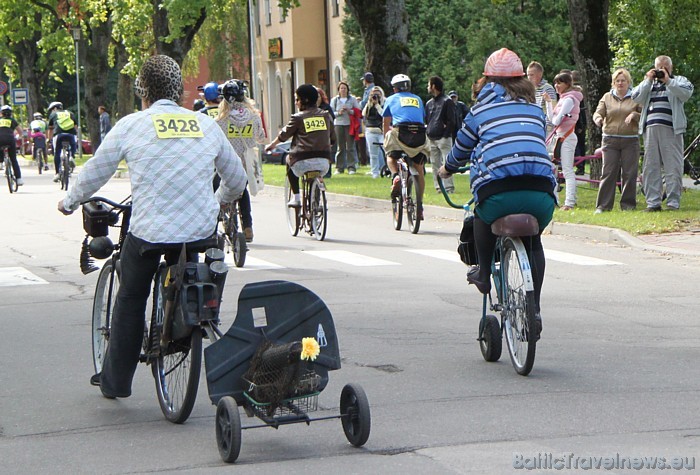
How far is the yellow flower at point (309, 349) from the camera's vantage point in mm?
6113

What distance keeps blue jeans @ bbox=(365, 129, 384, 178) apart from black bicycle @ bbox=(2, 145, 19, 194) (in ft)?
26.3

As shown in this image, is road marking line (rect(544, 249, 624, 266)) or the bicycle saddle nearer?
the bicycle saddle

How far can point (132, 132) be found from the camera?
6.89 meters

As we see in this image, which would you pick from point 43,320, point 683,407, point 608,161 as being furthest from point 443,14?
point 683,407

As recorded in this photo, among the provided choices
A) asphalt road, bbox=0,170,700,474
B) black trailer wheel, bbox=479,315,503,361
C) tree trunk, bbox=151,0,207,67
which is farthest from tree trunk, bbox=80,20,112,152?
black trailer wheel, bbox=479,315,503,361

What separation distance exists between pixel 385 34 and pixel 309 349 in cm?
2330

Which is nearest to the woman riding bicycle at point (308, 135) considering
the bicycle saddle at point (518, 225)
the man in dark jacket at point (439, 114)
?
the man in dark jacket at point (439, 114)

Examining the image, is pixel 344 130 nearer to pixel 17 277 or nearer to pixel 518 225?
pixel 17 277

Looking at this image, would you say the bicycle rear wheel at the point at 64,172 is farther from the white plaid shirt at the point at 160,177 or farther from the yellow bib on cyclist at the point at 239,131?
the white plaid shirt at the point at 160,177

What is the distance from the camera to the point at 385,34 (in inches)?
1138

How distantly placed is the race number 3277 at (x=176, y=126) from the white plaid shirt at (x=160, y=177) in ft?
0.07

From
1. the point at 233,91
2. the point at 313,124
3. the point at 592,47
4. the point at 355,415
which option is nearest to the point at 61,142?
the point at 592,47

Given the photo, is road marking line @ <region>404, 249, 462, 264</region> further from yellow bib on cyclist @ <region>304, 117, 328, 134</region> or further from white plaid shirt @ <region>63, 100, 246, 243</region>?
white plaid shirt @ <region>63, 100, 246, 243</region>

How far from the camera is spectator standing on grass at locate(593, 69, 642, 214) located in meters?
18.8
